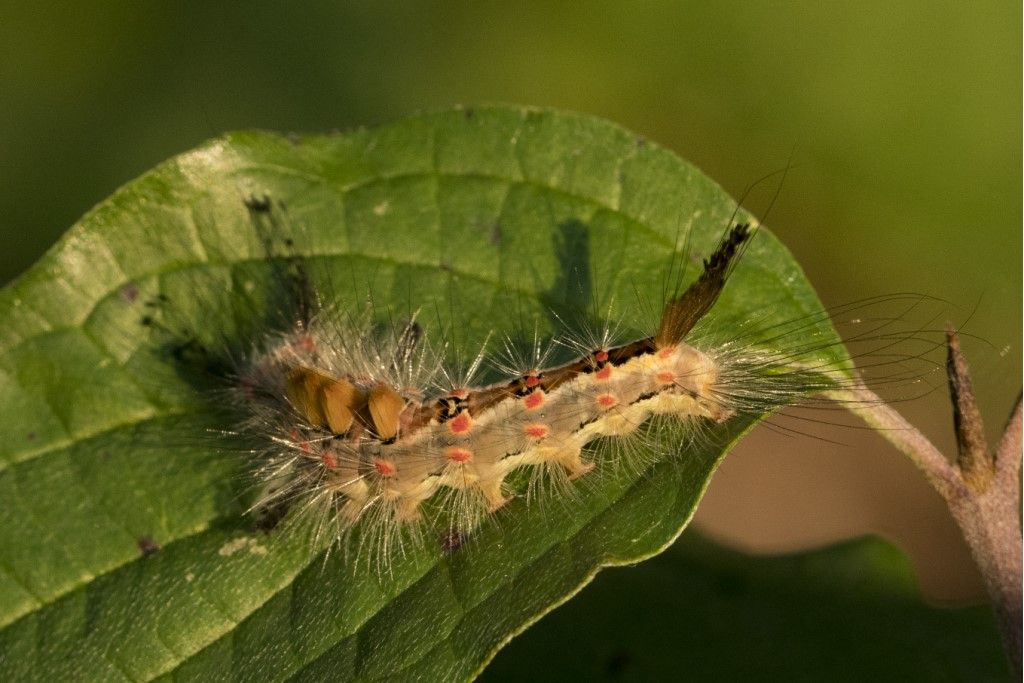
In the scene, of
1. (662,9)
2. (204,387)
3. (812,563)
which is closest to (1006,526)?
(812,563)

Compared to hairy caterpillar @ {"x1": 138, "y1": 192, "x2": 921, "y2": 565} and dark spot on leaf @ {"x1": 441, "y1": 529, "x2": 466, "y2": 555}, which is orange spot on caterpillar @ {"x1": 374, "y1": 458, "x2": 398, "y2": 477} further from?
dark spot on leaf @ {"x1": 441, "y1": 529, "x2": 466, "y2": 555}

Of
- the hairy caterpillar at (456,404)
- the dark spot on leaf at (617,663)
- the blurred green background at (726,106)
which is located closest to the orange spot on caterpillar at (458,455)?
the hairy caterpillar at (456,404)

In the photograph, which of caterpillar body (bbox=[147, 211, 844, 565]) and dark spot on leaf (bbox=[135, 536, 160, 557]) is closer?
caterpillar body (bbox=[147, 211, 844, 565])

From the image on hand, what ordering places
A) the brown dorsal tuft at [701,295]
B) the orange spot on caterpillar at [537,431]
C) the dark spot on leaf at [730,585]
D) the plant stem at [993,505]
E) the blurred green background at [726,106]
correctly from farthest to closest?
1. the blurred green background at [726,106]
2. the dark spot on leaf at [730,585]
3. the orange spot on caterpillar at [537,431]
4. the brown dorsal tuft at [701,295]
5. the plant stem at [993,505]

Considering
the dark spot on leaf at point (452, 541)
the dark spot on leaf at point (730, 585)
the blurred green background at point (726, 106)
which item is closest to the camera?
the dark spot on leaf at point (452, 541)

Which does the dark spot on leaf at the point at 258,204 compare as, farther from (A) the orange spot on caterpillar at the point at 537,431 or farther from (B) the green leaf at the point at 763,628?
(B) the green leaf at the point at 763,628

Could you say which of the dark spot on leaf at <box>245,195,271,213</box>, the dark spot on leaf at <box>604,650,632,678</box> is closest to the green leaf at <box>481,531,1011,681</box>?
the dark spot on leaf at <box>604,650,632,678</box>
